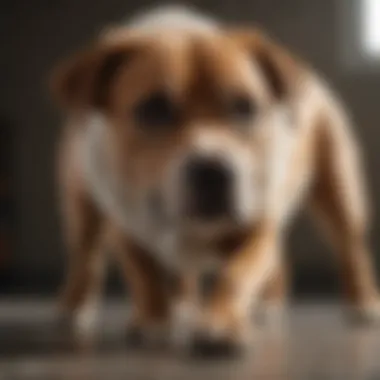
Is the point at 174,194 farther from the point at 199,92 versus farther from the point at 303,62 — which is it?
the point at 303,62

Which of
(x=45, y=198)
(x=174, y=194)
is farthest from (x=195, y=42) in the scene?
(x=45, y=198)

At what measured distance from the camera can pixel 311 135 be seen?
115cm

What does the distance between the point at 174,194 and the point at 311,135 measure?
0.66 feet

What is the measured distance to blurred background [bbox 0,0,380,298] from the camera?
Result: 1.20 m

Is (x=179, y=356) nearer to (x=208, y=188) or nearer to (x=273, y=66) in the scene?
(x=208, y=188)

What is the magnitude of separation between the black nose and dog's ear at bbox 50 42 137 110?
0.13m

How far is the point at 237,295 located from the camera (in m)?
1.06

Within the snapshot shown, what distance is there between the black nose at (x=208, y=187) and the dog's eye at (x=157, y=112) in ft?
0.21

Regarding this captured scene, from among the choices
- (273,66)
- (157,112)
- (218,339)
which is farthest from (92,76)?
(218,339)

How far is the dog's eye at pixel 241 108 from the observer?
1.06m

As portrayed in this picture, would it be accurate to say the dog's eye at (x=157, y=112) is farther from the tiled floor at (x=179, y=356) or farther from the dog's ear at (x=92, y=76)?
the tiled floor at (x=179, y=356)

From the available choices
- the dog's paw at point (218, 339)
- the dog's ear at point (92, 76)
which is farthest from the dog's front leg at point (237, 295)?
the dog's ear at point (92, 76)

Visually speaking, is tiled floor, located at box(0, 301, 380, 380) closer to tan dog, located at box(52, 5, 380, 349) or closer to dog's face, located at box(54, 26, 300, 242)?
tan dog, located at box(52, 5, 380, 349)

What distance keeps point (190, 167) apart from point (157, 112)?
82 mm
